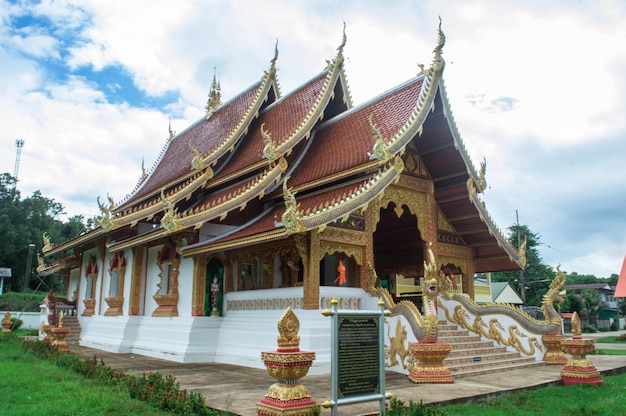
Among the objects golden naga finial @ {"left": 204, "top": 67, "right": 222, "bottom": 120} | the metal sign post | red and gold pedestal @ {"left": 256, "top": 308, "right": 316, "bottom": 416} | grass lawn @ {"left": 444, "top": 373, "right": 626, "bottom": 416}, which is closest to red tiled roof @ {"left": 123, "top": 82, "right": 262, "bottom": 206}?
golden naga finial @ {"left": 204, "top": 67, "right": 222, "bottom": 120}

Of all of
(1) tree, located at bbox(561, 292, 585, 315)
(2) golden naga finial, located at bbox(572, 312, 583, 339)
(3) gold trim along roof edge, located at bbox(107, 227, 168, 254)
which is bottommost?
(2) golden naga finial, located at bbox(572, 312, 583, 339)

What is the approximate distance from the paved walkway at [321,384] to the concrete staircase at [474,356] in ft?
0.70

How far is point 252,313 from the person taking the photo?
10.4 m

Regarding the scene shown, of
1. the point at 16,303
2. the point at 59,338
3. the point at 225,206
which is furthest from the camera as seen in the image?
the point at 16,303

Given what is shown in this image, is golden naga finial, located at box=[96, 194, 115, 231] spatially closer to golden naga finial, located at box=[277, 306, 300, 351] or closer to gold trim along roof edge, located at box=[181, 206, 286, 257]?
gold trim along roof edge, located at box=[181, 206, 286, 257]

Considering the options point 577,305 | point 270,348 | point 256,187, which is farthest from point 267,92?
point 577,305

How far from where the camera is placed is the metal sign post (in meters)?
4.87

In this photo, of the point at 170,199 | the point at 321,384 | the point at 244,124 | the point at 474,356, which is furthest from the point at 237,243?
the point at 244,124

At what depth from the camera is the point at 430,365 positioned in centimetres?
765

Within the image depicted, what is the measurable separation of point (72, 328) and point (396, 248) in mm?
10473

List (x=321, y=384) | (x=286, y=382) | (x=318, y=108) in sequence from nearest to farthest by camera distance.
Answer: (x=286, y=382) < (x=321, y=384) < (x=318, y=108)

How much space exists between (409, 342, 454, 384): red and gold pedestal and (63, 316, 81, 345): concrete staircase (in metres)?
11.5

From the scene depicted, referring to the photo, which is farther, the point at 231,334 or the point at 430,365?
the point at 231,334

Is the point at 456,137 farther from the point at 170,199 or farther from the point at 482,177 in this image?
the point at 170,199
